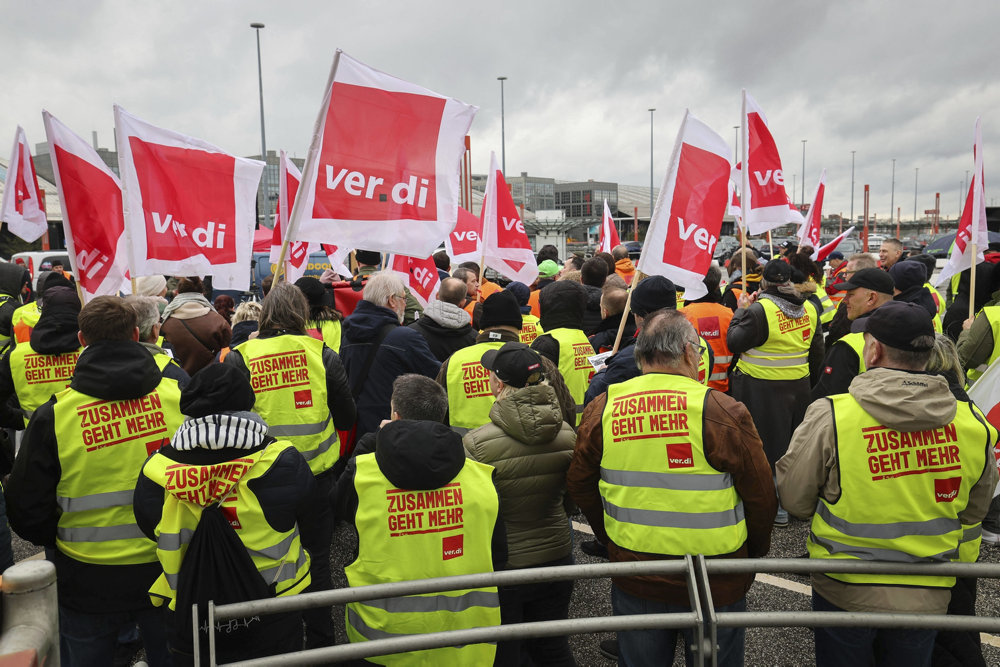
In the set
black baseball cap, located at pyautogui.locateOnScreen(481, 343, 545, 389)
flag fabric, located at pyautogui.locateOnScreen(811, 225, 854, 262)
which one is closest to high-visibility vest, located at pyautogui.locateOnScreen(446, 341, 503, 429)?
black baseball cap, located at pyautogui.locateOnScreen(481, 343, 545, 389)

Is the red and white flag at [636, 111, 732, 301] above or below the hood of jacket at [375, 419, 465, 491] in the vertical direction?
above

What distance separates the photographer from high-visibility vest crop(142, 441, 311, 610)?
2455 millimetres

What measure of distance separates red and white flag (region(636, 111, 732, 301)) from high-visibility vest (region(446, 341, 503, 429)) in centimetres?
143

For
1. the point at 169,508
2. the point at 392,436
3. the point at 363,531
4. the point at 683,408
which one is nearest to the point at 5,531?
the point at 169,508

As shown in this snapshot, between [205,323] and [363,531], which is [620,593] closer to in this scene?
[363,531]

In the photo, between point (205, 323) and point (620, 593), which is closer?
point (620, 593)

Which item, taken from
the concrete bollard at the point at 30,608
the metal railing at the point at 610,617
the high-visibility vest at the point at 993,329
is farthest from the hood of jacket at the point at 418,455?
the high-visibility vest at the point at 993,329

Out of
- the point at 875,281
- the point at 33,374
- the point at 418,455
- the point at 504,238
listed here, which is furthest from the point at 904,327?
the point at 504,238

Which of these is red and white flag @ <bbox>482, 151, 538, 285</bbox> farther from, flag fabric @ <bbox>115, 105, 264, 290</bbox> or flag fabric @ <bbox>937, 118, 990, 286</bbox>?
flag fabric @ <bbox>937, 118, 990, 286</bbox>

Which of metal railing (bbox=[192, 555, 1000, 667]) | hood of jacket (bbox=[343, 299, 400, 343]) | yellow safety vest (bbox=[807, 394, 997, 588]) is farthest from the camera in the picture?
hood of jacket (bbox=[343, 299, 400, 343])

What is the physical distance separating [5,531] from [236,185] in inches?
111

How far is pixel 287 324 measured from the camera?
13.0ft

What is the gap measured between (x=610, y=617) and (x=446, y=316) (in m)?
3.04

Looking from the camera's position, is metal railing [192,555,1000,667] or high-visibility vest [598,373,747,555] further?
high-visibility vest [598,373,747,555]
